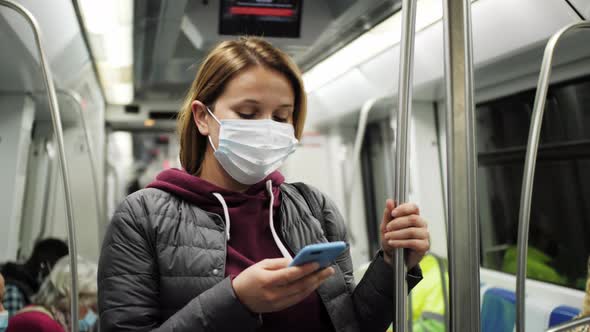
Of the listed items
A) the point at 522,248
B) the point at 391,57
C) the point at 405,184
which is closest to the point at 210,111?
the point at 405,184

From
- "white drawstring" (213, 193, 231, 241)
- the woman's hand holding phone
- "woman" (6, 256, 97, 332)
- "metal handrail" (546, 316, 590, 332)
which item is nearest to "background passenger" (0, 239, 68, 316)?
"woman" (6, 256, 97, 332)

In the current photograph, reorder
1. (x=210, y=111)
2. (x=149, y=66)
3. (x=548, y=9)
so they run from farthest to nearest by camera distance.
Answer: (x=149, y=66) → (x=548, y=9) → (x=210, y=111)

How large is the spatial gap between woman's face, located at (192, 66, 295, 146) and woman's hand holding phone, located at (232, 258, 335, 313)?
0.42 meters

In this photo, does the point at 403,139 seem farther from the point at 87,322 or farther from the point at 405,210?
the point at 87,322

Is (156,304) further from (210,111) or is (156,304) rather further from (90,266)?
(90,266)

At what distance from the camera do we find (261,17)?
2.60 metres

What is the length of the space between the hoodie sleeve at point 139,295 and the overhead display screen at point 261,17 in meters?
1.81

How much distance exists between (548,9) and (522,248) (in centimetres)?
143

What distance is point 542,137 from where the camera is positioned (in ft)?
9.52

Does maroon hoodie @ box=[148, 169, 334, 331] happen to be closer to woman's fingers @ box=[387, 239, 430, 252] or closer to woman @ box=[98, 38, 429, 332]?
woman @ box=[98, 38, 429, 332]

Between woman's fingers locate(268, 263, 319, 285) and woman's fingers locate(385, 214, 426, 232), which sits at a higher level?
woman's fingers locate(385, 214, 426, 232)

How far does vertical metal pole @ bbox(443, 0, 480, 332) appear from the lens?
947mm

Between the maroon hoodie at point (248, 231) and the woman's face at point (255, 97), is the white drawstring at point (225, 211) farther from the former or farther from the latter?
the woman's face at point (255, 97)

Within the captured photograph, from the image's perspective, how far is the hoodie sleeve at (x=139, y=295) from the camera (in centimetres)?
88
